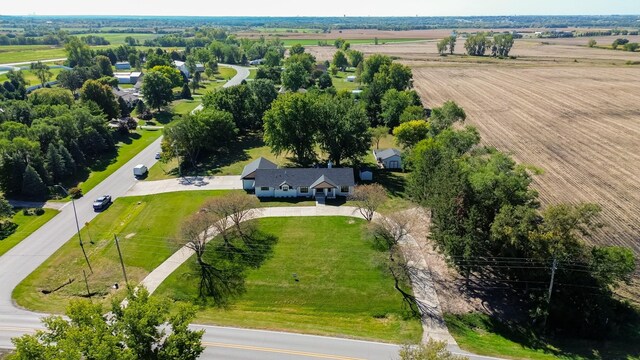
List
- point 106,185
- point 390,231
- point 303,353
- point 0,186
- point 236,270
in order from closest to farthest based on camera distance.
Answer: point 303,353, point 236,270, point 390,231, point 0,186, point 106,185

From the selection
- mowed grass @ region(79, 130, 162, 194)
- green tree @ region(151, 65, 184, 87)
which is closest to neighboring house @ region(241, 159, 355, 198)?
mowed grass @ region(79, 130, 162, 194)

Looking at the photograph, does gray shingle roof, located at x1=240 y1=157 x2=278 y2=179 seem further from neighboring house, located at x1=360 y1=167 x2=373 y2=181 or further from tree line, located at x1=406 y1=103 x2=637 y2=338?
tree line, located at x1=406 y1=103 x2=637 y2=338

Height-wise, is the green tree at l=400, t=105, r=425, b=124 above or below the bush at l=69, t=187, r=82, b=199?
above

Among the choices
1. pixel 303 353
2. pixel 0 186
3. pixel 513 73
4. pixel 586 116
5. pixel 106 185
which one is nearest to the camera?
pixel 303 353

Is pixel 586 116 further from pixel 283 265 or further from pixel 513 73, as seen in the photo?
pixel 283 265

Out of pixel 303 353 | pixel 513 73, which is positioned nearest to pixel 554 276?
pixel 303 353

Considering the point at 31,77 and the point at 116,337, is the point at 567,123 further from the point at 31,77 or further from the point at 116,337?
the point at 31,77
